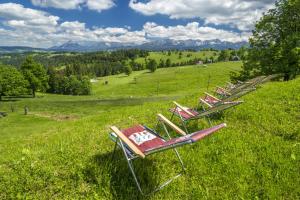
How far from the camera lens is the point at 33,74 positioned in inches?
2847

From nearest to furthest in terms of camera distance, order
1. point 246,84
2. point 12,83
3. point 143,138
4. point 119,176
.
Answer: point 119,176
point 143,138
point 246,84
point 12,83

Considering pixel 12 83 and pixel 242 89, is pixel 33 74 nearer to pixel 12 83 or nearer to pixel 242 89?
pixel 12 83

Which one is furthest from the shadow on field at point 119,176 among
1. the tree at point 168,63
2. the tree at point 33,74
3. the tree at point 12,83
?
the tree at point 168,63

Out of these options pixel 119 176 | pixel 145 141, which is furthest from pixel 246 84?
pixel 119 176

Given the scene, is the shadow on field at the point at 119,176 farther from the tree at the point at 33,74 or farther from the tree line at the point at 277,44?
the tree at the point at 33,74

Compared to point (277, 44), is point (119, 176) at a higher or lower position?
lower

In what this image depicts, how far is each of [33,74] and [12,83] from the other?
235 inches

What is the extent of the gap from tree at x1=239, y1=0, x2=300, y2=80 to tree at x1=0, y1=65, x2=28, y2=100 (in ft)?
195

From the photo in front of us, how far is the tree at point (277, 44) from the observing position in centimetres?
2403

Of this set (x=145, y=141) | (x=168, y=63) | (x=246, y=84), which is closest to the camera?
(x=145, y=141)

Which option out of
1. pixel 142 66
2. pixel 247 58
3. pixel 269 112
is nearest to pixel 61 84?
pixel 142 66

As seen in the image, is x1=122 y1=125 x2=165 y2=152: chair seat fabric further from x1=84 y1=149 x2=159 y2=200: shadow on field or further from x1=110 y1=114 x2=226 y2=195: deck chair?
x1=84 y1=149 x2=159 y2=200: shadow on field

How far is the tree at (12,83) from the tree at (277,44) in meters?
Result: 59.3

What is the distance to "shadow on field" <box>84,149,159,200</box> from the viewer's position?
5391 mm
